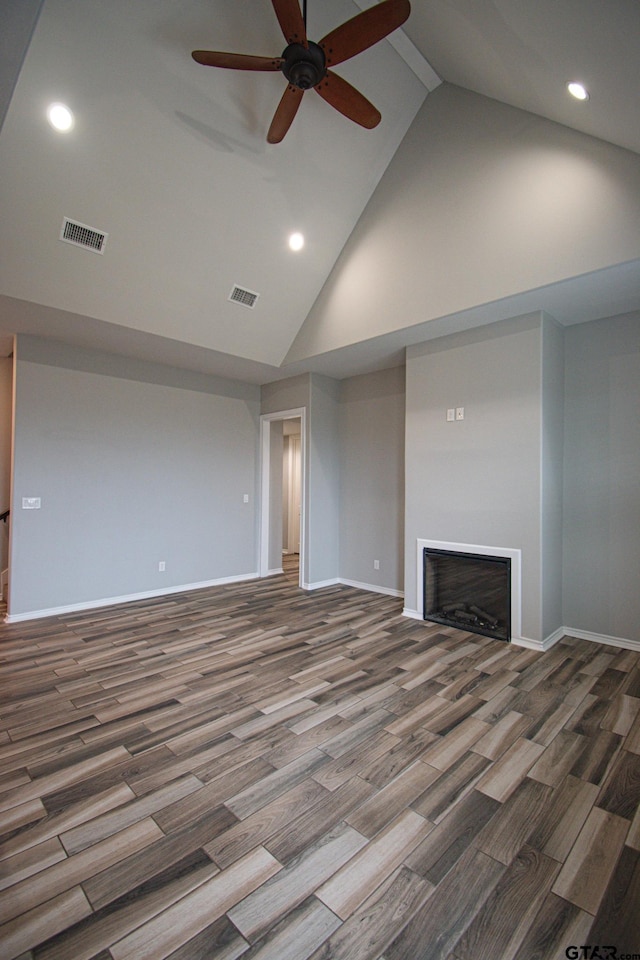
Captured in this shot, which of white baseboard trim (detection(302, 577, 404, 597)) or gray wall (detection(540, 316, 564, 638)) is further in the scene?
white baseboard trim (detection(302, 577, 404, 597))

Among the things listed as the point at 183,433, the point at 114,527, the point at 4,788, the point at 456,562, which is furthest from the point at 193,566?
the point at 4,788

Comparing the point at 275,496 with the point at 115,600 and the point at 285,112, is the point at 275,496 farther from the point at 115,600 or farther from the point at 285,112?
the point at 285,112

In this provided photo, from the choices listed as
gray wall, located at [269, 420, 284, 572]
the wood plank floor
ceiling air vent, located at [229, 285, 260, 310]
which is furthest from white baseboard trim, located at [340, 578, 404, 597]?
ceiling air vent, located at [229, 285, 260, 310]

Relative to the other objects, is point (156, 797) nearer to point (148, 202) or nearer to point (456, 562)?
point (456, 562)

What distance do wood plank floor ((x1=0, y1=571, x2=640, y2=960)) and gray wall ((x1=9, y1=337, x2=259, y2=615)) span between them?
1.38 meters

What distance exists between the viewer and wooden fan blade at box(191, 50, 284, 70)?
252cm

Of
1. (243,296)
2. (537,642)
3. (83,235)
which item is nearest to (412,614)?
(537,642)

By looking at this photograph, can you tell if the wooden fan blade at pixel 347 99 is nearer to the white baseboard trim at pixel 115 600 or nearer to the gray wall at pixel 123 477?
the gray wall at pixel 123 477

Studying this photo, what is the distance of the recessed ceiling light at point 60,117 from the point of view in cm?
288

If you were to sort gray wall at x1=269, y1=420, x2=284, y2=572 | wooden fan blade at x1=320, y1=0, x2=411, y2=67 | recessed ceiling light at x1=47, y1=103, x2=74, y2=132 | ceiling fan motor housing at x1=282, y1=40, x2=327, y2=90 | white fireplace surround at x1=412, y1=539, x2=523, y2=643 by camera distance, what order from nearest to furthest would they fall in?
1. wooden fan blade at x1=320, y1=0, x2=411, y2=67
2. ceiling fan motor housing at x1=282, y1=40, x2=327, y2=90
3. recessed ceiling light at x1=47, y1=103, x2=74, y2=132
4. white fireplace surround at x1=412, y1=539, x2=523, y2=643
5. gray wall at x1=269, y1=420, x2=284, y2=572

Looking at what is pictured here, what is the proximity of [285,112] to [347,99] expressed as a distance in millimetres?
415

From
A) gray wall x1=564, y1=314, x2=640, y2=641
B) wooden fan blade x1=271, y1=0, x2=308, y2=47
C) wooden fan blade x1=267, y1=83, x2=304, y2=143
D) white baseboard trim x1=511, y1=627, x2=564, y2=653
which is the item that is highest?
wooden fan blade x1=271, y1=0, x2=308, y2=47

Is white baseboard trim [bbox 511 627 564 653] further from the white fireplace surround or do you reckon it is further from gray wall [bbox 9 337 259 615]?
gray wall [bbox 9 337 259 615]

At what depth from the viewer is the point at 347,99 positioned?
282 centimetres
